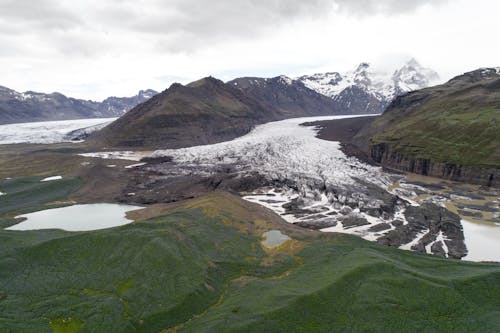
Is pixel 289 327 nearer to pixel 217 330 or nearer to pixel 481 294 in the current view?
pixel 217 330

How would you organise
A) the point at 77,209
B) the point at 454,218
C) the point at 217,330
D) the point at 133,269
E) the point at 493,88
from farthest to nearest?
Result: the point at 493,88
the point at 77,209
the point at 454,218
the point at 133,269
the point at 217,330

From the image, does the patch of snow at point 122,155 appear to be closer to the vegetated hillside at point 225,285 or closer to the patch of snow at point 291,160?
the patch of snow at point 291,160

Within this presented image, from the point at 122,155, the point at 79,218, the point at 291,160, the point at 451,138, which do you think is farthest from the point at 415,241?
the point at 122,155

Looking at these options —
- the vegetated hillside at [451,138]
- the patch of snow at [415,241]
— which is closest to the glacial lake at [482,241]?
the patch of snow at [415,241]

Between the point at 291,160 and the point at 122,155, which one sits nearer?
the point at 291,160

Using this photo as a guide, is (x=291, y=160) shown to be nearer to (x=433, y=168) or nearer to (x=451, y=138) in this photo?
(x=433, y=168)

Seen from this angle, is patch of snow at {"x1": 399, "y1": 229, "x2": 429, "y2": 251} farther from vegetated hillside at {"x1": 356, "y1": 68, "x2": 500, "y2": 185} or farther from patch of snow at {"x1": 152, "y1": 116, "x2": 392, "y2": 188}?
vegetated hillside at {"x1": 356, "y1": 68, "x2": 500, "y2": 185}

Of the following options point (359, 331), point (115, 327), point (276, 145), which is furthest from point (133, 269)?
point (276, 145)
